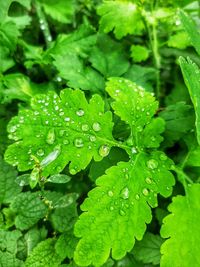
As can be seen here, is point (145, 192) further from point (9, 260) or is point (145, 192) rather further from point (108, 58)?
point (108, 58)

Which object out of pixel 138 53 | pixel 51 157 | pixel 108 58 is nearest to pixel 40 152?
pixel 51 157

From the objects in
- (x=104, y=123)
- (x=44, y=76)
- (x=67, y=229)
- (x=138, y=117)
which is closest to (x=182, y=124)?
(x=138, y=117)

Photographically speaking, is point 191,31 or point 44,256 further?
point 191,31

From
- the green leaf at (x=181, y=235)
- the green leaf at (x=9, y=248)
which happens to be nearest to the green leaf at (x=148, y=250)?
the green leaf at (x=181, y=235)

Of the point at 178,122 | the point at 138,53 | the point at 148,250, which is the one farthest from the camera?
the point at 138,53

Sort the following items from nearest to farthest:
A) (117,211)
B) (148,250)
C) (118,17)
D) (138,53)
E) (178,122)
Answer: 1. (117,211)
2. (148,250)
3. (178,122)
4. (118,17)
5. (138,53)

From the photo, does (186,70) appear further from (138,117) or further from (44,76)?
(44,76)
